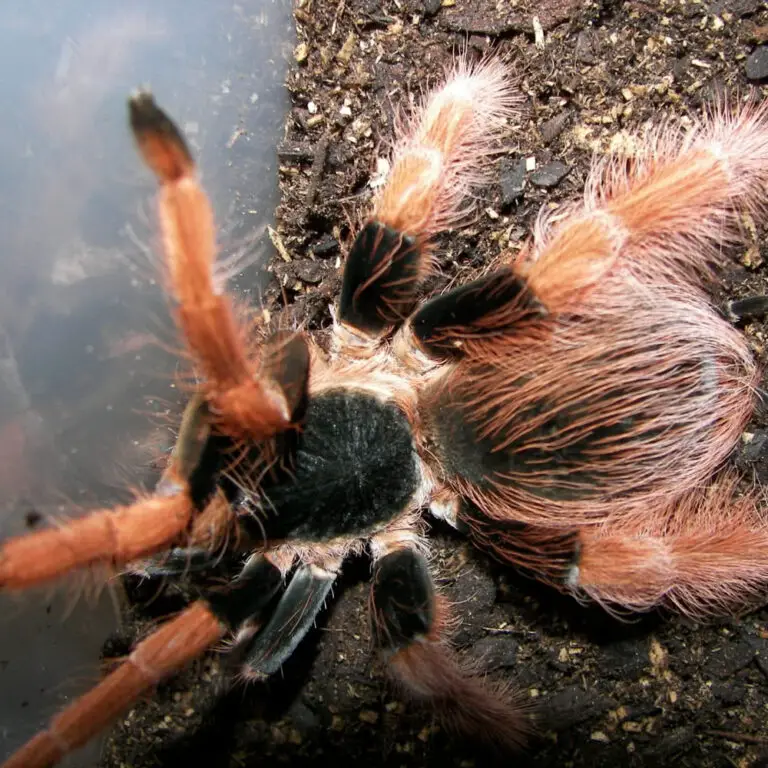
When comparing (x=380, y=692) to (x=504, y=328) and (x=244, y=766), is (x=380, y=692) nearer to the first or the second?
(x=244, y=766)

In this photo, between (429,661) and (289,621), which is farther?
(289,621)

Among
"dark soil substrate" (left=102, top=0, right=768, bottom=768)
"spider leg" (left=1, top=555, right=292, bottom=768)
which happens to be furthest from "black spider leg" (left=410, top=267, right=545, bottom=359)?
"spider leg" (left=1, top=555, right=292, bottom=768)

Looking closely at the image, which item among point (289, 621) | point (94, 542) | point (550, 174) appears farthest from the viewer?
point (550, 174)

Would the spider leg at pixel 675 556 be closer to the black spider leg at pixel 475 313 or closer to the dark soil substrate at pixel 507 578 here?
the dark soil substrate at pixel 507 578

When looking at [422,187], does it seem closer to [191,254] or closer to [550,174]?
[550,174]

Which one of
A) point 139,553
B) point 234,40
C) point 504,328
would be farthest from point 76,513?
point 234,40

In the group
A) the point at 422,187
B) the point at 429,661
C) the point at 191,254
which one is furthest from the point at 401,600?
the point at 191,254
